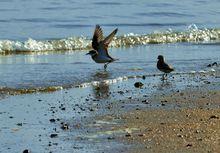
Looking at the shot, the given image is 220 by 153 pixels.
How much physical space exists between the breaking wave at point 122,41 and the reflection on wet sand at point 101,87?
3.56 metres

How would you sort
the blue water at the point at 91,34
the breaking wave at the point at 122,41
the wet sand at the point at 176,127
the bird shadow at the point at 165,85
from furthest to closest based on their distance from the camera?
the breaking wave at the point at 122,41
the blue water at the point at 91,34
the bird shadow at the point at 165,85
the wet sand at the point at 176,127

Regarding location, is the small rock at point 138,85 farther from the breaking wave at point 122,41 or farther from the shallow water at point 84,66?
the breaking wave at point 122,41

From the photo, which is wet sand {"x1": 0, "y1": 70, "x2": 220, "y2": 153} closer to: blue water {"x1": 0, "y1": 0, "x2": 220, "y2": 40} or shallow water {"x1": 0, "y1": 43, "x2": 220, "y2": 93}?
shallow water {"x1": 0, "y1": 43, "x2": 220, "y2": 93}

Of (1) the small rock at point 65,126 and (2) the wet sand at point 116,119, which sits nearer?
(2) the wet sand at point 116,119

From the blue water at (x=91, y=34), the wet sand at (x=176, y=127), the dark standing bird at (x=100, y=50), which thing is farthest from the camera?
the dark standing bird at (x=100, y=50)

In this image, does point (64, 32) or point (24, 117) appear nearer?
point (24, 117)

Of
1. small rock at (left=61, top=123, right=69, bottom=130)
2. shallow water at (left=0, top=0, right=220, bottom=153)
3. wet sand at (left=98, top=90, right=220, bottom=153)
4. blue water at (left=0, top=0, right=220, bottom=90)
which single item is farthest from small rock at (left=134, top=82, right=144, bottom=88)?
small rock at (left=61, top=123, right=69, bottom=130)

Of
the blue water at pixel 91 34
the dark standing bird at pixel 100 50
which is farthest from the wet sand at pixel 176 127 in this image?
the dark standing bird at pixel 100 50

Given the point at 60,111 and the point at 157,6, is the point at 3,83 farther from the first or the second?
the point at 157,6

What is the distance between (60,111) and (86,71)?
11.5ft

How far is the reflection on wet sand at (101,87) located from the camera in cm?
1011

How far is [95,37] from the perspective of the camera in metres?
13.2

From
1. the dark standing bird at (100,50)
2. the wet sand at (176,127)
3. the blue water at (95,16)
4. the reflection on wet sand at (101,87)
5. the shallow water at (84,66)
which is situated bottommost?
the wet sand at (176,127)

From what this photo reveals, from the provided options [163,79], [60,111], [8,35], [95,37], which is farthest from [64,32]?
[60,111]
